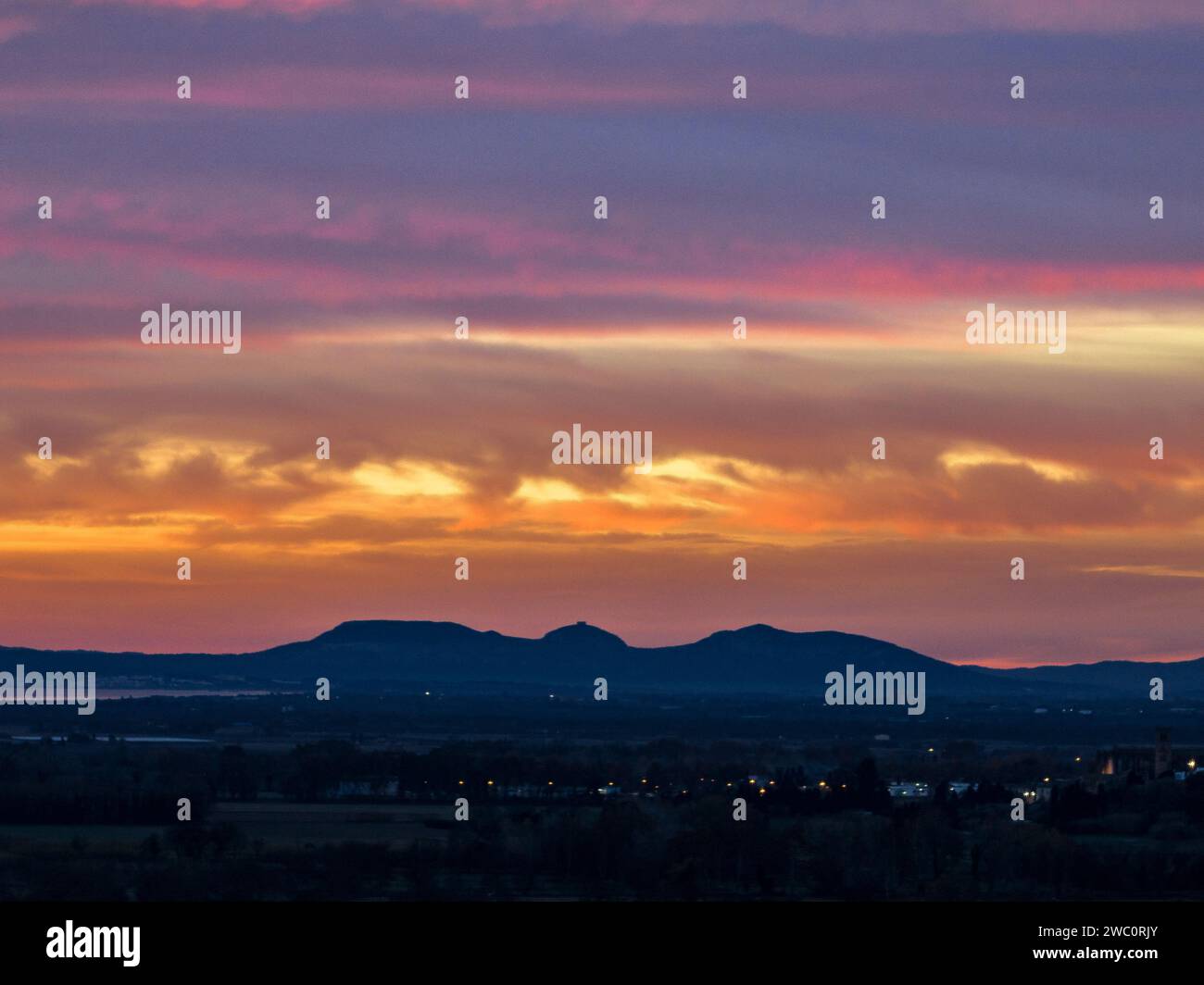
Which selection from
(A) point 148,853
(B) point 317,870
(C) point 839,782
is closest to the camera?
(B) point 317,870

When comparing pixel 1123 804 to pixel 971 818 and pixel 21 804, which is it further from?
pixel 21 804

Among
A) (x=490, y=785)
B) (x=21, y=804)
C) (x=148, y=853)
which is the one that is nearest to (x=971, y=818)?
(x=490, y=785)

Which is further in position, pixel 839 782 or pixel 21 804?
pixel 839 782

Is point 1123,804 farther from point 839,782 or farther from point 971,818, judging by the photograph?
point 839,782

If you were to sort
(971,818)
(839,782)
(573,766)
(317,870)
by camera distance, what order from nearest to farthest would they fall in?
(317,870), (971,818), (839,782), (573,766)
